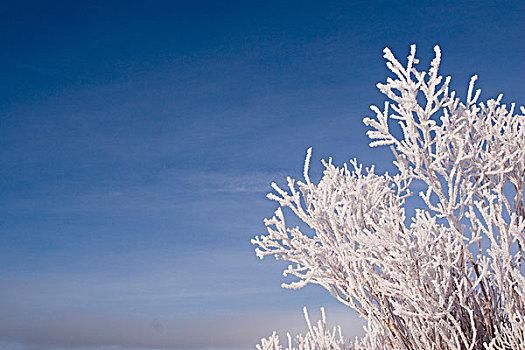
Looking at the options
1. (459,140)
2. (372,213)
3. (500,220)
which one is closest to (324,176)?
(372,213)

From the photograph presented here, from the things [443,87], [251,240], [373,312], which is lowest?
[373,312]

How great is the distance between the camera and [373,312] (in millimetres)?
6293

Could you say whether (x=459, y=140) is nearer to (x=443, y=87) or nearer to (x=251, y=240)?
(x=443, y=87)

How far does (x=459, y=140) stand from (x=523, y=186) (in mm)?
1196

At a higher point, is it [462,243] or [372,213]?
[372,213]

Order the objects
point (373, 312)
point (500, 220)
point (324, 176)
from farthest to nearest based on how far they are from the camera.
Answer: point (324, 176) → point (373, 312) → point (500, 220)

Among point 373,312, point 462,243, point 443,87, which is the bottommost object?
point 373,312

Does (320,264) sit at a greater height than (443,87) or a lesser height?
lesser

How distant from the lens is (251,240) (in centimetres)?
664

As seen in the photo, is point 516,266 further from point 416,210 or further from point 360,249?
point 360,249

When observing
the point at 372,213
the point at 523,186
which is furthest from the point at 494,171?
the point at 372,213

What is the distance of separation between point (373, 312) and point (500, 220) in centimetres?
172

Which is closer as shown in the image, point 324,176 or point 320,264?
point 320,264

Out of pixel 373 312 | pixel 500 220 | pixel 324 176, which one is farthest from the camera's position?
pixel 324 176
